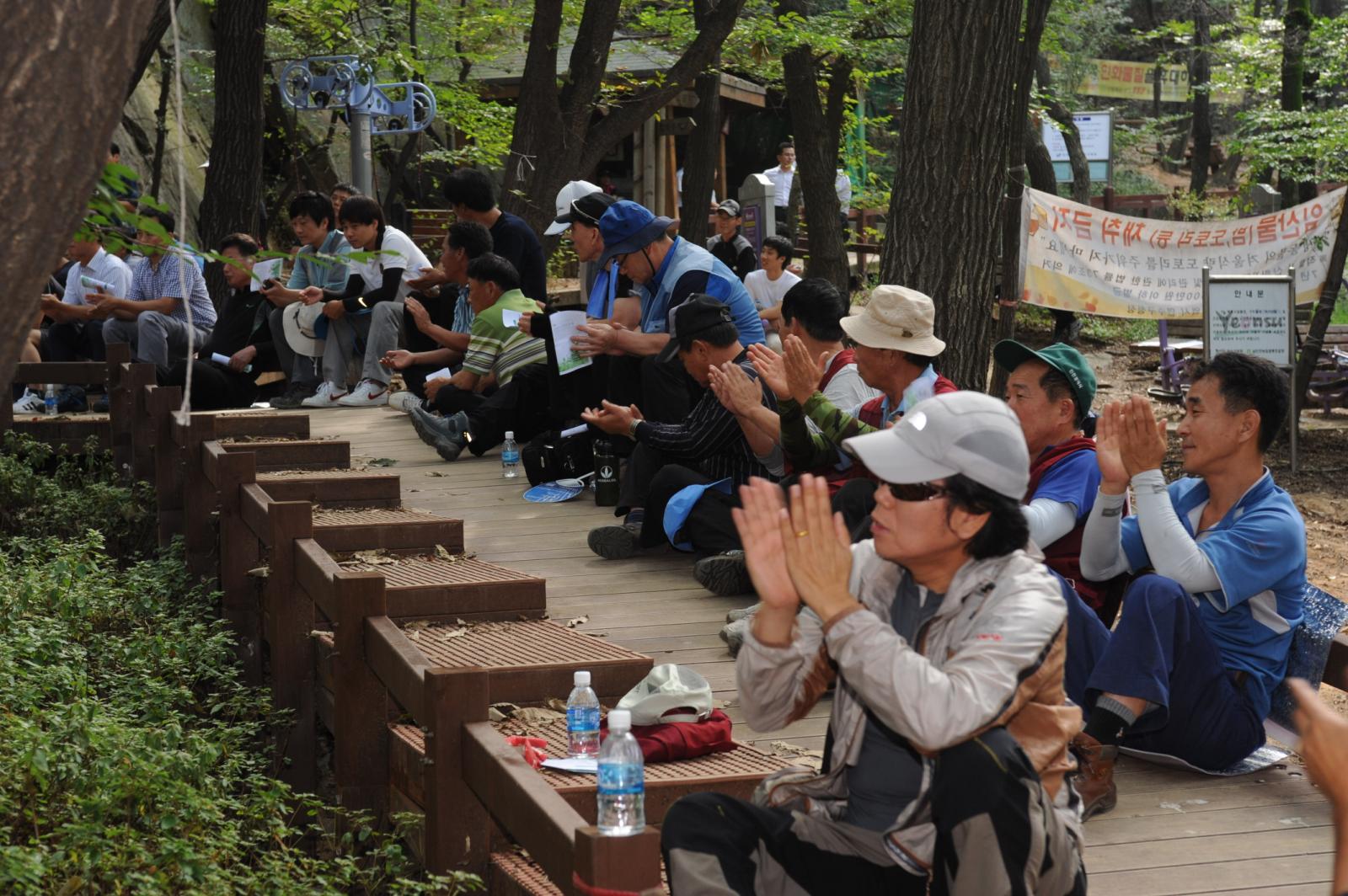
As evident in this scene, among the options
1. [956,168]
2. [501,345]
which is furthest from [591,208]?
[956,168]

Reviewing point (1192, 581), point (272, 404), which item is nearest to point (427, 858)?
point (1192, 581)

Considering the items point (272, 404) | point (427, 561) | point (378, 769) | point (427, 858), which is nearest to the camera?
point (427, 858)

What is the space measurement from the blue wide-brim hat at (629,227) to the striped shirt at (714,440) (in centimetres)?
113

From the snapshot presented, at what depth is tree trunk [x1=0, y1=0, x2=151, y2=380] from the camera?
2408 mm

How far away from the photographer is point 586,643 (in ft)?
18.0

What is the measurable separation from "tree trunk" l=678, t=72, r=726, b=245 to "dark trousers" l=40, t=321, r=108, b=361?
7.15 m

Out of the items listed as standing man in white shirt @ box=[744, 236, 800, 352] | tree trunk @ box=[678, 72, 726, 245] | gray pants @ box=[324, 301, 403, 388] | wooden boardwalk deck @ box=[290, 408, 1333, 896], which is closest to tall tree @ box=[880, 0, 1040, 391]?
wooden boardwalk deck @ box=[290, 408, 1333, 896]

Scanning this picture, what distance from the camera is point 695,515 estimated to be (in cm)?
686

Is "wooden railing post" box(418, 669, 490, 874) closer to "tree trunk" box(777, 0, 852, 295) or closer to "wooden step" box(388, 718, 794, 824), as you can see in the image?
"wooden step" box(388, 718, 794, 824)

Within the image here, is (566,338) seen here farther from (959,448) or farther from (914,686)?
(914,686)

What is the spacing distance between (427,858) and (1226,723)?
7.78 ft

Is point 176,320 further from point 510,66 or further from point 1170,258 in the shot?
point 510,66

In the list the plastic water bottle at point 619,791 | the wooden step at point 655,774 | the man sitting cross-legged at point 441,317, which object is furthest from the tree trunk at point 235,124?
the plastic water bottle at point 619,791

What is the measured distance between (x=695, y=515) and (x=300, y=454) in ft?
9.60
